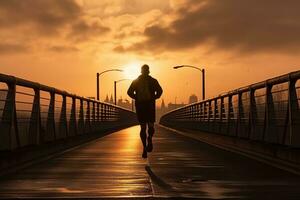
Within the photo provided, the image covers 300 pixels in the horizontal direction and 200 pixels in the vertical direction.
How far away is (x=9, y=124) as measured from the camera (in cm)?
1432

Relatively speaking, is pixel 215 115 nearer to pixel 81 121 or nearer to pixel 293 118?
pixel 81 121

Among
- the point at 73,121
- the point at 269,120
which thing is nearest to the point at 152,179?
the point at 269,120

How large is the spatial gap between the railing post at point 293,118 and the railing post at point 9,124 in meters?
5.58

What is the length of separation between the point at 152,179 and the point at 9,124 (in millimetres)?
4196

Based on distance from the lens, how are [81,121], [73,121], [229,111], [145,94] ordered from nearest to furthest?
[145,94], [229,111], [73,121], [81,121]

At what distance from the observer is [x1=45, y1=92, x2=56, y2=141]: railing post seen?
1911cm

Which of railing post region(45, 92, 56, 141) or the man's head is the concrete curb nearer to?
the man's head

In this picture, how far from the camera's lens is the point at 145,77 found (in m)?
15.8

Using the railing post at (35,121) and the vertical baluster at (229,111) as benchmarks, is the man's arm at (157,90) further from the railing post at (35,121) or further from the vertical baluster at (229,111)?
the vertical baluster at (229,111)

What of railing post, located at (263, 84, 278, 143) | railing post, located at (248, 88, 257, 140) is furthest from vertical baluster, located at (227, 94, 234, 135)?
railing post, located at (263, 84, 278, 143)

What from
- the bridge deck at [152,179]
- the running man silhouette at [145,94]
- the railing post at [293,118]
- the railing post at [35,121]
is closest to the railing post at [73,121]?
the railing post at [35,121]

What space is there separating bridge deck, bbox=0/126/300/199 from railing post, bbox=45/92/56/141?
288 centimetres

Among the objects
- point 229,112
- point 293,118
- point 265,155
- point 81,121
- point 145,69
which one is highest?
point 145,69

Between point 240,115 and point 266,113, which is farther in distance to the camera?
point 240,115
